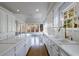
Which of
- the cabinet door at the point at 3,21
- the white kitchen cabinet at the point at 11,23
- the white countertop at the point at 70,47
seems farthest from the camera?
the white kitchen cabinet at the point at 11,23

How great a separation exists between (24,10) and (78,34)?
3.26 m

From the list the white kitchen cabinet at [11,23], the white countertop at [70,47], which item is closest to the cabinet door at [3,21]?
the white kitchen cabinet at [11,23]

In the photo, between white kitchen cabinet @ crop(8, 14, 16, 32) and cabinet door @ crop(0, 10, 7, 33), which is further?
white kitchen cabinet @ crop(8, 14, 16, 32)

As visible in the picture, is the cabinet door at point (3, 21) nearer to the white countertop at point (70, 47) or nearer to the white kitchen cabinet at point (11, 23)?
the white kitchen cabinet at point (11, 23)

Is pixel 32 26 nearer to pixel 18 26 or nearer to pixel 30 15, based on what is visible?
pixel 18 26

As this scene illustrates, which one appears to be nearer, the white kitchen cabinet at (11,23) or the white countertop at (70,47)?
the white countertop at (70,47)

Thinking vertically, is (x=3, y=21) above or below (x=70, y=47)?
above

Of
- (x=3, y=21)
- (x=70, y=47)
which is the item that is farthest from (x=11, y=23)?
(x=70, y=47)

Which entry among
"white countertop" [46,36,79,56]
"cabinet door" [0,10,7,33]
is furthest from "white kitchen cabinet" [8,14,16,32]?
"white countertop" [46,36,79,56]

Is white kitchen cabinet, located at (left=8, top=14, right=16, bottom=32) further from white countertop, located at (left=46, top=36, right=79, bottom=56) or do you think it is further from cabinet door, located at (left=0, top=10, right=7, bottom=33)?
white countertop, located at (left=46, top=36, right=79, bottom=56)

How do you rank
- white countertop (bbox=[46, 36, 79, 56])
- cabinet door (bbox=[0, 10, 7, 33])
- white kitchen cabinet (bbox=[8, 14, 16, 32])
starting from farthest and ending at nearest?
white kitchen cabinet (bbox=[8, 14, 16, 32]), cabinet door (bbox=[0, 10, 7, 33]), white countertop (bbox=[46, 36, 79, 56])

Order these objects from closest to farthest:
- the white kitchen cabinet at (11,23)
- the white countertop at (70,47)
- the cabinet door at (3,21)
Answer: the white countertop at (70,47) < the cabinet door at (3,21) < the white kitchen cabinet at (11,23)

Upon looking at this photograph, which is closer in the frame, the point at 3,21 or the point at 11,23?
the point at 3,21

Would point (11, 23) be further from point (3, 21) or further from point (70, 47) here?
point (70, 47)
